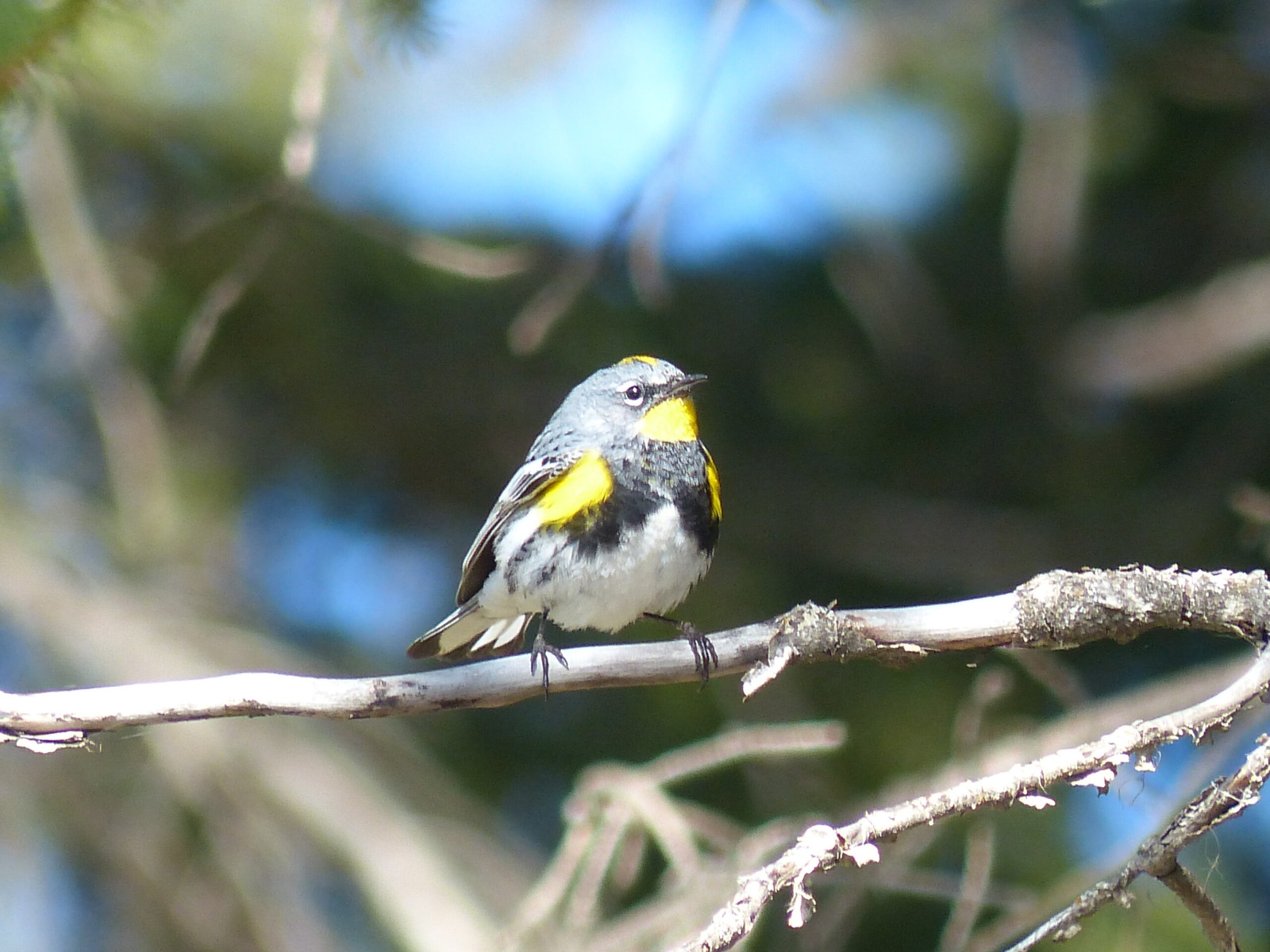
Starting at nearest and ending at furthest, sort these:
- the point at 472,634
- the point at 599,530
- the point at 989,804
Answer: the point at 989,804 → the point at 599,530 → the point at 472,634

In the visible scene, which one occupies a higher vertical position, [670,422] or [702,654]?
[702,654]

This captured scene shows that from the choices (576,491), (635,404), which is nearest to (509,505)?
(576,491)

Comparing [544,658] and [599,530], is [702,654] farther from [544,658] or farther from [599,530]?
[599,530]

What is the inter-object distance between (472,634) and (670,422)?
98 centimetres

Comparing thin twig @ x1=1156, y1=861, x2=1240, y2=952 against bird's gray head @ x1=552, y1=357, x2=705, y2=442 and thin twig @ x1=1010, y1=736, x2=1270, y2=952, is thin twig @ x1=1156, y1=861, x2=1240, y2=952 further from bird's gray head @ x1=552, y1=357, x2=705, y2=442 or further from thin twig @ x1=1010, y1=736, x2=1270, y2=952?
bird's gray head @ x1=552, y1=357, x2=705, y2=442

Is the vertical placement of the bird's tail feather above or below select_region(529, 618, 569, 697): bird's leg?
below

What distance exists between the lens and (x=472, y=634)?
170 inches

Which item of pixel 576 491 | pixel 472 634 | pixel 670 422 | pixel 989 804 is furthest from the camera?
pixel 472 634

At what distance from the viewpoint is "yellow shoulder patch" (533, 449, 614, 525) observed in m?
3.76

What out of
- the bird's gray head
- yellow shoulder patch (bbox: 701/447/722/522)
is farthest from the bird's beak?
yellow shoulder patch (bbox: 701/447/722/522)

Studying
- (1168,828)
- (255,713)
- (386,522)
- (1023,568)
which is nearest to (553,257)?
(386,522)

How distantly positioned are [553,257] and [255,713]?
376cm

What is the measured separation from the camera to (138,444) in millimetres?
5355

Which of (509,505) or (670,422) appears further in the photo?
(670,422)
